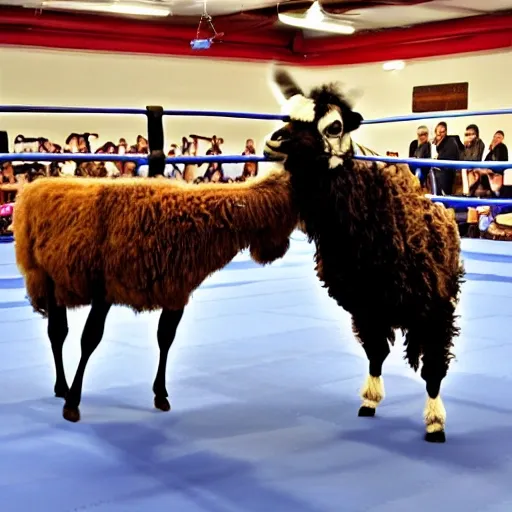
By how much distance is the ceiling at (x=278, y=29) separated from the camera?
12.8 m

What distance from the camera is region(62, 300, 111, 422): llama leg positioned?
3.41 m

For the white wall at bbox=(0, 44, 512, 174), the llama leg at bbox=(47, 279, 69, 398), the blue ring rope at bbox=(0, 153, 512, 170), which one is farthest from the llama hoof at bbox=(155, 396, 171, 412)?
the white wall at bbox=(0, 44, 512, 174)

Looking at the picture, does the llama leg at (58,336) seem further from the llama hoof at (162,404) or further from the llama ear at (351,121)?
the llama ear at (351,121)

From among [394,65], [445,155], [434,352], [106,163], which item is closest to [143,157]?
[434,352]

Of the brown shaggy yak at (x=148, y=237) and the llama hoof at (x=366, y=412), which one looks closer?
the brown shaggy yak at (x=148, y=237)

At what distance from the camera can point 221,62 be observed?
15.4 metres

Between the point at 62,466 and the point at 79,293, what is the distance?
0.80 meters

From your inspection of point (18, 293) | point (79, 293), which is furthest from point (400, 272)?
point (18, 293)

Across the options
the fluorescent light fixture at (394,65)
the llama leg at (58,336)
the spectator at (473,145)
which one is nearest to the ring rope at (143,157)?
the llama leg at (58,336)

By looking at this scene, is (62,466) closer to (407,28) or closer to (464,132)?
(464,132)

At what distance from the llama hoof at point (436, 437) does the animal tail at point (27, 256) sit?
1800 mm

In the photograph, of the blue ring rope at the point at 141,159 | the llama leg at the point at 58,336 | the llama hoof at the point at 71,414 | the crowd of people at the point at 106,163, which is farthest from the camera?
the crowd of people at the point at 106,163

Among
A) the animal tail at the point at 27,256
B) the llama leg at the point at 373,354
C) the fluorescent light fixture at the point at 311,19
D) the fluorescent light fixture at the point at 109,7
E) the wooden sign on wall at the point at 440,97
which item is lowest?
the llama leg at the point at 373,354

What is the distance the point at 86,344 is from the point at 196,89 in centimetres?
1229
